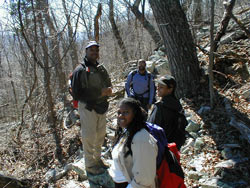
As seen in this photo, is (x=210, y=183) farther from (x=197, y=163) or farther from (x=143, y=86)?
(x=143, y=86)

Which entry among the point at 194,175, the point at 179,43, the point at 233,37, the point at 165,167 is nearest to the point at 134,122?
the point at 165,167

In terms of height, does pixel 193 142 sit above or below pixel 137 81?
below

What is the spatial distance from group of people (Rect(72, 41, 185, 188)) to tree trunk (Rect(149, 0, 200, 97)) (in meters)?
1.25

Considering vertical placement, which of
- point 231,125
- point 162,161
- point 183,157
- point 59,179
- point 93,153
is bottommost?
point 59,179

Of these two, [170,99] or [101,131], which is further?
[101,131]

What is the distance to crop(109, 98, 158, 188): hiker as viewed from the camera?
1626mm

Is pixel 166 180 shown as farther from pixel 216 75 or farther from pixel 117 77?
pixel 117 77

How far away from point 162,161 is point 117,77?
25.9 ft

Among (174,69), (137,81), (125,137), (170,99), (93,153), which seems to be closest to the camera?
(125,137)

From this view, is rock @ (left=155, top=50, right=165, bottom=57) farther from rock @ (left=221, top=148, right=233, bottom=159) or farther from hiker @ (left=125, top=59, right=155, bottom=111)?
rock @ (left=221, top=148, right=233, bottom=159)

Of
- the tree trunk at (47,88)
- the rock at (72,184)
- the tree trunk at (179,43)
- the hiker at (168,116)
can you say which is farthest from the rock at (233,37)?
the rock at (72,184)

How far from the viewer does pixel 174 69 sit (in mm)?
5676

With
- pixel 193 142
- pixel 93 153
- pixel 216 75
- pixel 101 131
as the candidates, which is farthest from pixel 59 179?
pixel 216 75

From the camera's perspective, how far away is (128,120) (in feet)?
→ 6.14
